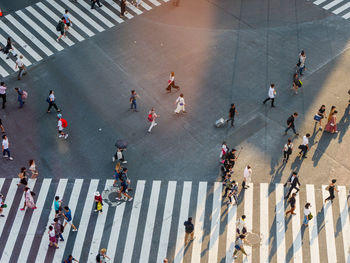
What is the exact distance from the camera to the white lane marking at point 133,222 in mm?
26342

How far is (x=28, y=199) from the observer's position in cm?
2775

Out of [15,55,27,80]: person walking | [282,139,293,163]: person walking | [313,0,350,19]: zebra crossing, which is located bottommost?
[282,139,293,163]: person walking

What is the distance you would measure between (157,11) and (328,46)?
13562 mm

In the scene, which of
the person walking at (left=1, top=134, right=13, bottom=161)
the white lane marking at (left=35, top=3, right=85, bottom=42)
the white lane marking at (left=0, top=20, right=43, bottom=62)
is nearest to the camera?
the person walking at (left=1, top=134, right=13, bottom=161)

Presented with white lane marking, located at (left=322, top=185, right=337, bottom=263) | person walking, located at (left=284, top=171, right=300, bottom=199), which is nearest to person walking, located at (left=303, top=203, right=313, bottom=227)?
white lane marking, located at (left=322, top=185, right=337, bottom=263)

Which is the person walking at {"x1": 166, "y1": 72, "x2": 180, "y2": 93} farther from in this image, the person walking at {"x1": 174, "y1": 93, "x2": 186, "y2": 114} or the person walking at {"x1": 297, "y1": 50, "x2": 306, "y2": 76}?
the person walking at {"x1": 297, "y1": 50, "x2": 306, "y2": 76}

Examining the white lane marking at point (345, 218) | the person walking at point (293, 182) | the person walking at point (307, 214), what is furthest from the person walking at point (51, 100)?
the white lane marking at point (345, 218)

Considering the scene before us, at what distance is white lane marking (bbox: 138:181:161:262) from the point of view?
86.3 ft

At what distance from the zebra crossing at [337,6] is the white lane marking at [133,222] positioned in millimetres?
22532

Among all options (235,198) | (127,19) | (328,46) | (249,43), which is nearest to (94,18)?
(127,19)

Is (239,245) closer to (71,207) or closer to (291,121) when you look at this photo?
(291,121)

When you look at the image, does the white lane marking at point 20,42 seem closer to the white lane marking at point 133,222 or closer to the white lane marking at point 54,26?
the white lane marking at point 54,26

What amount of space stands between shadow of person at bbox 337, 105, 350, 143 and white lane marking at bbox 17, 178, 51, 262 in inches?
687

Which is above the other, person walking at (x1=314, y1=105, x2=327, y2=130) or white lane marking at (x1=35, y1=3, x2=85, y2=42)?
white lane marking at (x1=35, y1=3, x2=85, y2=42)
